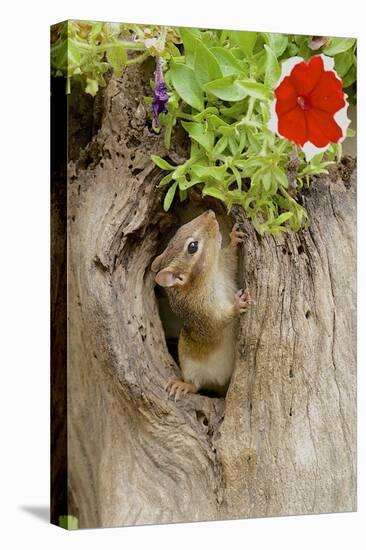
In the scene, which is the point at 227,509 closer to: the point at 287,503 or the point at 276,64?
the point at 287,503

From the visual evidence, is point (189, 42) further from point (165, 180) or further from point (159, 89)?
point (165, 180)

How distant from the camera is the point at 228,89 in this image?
16.4 feet

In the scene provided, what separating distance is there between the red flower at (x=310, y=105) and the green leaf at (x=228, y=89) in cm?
18

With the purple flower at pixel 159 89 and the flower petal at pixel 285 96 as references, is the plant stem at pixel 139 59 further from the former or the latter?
the flower petal at pixel 285 96

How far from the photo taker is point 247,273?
5.15m

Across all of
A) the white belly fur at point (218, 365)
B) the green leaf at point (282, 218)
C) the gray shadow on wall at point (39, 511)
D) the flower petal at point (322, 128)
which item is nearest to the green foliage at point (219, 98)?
the green leaf at point (282, 218)

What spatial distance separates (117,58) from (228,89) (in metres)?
0.50

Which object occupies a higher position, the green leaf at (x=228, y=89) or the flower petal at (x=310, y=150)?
the green leaf at (x=228, y=89)

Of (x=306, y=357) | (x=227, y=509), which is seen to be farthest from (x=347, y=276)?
(x=227, y=509)

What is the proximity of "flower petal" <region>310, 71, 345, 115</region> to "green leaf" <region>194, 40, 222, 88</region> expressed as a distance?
0.52m

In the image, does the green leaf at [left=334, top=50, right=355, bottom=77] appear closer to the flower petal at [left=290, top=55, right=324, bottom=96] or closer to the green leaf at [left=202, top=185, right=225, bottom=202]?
the flower petal at [left=290, top=55, right=324, bottom=96]

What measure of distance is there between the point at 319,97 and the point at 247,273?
0.85m

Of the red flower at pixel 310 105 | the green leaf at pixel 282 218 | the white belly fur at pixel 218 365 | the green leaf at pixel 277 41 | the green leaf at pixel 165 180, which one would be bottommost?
the white belly fur at pixel 218 365

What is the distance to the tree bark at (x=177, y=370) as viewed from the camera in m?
4.80
